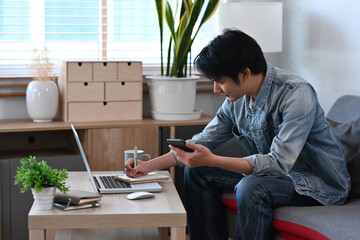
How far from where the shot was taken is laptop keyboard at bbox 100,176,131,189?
210 cm

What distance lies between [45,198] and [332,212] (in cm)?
98

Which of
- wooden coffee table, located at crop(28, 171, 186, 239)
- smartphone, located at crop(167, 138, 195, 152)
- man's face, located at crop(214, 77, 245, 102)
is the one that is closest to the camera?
wooden coffee table, located at crop(28, 171, 186, 239)

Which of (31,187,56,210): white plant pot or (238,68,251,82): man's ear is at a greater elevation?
(238,68,251,82): man's ear

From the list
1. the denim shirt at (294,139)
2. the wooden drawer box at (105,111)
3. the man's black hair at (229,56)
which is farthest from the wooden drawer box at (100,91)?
the man's black hair at (229,56)

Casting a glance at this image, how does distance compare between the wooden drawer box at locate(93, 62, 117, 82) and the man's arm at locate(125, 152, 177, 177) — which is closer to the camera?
the man's arm at locate(125, 152, 177, 177)

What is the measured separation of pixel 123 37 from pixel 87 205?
5.74 feet

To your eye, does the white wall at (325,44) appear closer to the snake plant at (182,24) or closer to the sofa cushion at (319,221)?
the snake plant at (182,24)

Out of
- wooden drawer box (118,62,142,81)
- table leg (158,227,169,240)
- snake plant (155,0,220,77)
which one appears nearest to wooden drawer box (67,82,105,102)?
wooden drawer box (118,62,142,81)

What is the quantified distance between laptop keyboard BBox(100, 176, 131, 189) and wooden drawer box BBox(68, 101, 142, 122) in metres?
0.84

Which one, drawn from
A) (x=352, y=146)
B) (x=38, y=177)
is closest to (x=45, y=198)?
(x=38, y=177)

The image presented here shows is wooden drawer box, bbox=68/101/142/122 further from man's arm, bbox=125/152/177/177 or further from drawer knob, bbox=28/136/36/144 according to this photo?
man's arm, bbox=125/152/177/177

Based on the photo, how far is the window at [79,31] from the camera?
3195 mm

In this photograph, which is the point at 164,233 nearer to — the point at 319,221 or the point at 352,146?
the point at 319,221

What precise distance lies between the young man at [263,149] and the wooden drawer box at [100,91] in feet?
2.78
